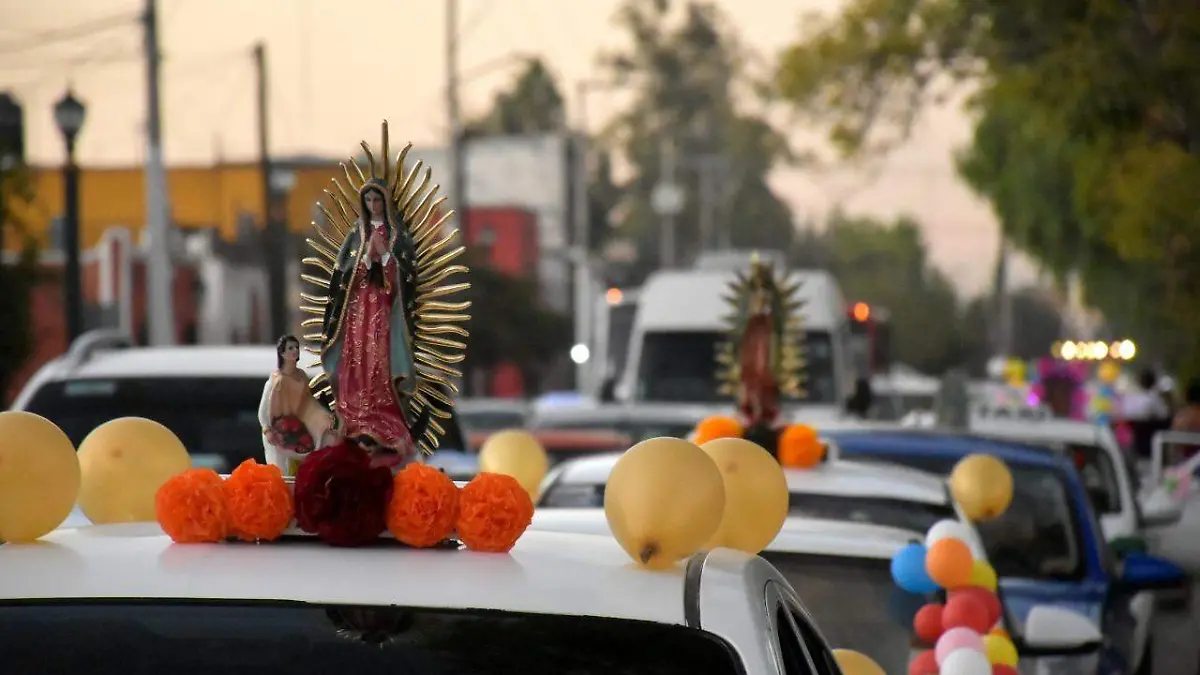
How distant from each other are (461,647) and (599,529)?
8.24ft

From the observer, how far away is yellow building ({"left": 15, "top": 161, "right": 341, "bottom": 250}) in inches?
2746

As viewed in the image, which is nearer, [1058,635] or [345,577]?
[345,577]

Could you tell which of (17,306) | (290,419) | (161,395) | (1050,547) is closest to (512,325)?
(17,306)

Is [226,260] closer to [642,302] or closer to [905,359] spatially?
[642,302]

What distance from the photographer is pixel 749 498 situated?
4645 mm

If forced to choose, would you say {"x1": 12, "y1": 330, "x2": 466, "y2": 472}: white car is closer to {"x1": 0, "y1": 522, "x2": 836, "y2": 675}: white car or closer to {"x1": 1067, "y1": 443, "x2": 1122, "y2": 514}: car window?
{"x1": 1067, "y1": 443, "x2": 1122, "y2": 514}: car window

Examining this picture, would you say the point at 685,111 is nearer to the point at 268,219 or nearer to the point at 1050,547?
the point at 268,219

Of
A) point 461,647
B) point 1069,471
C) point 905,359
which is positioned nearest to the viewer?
point 461,647

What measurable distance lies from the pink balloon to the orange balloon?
21 centimetres

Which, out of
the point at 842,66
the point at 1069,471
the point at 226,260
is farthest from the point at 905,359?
the point at 1069,471

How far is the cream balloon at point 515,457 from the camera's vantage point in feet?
24.1

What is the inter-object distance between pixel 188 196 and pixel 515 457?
229 ft

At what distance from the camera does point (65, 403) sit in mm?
9680

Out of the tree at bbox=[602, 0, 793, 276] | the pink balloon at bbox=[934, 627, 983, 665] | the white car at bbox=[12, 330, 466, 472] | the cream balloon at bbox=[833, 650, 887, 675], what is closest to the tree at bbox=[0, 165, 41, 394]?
the white car at bbox=[12, 330, 466, 472]
